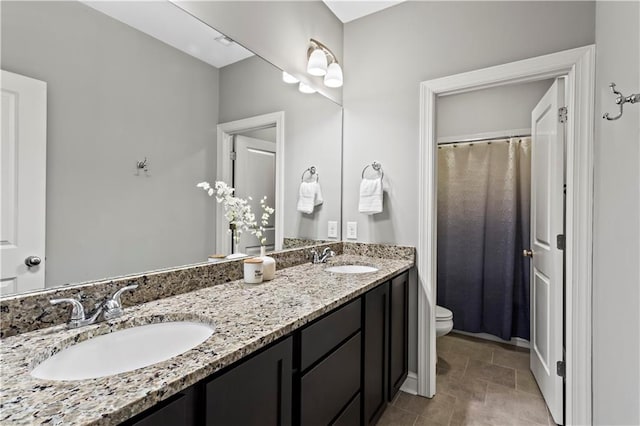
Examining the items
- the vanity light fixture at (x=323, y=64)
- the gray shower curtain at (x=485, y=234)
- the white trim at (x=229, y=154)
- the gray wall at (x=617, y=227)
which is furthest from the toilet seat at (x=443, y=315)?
the vanity light fixture at (x=323, y=64)

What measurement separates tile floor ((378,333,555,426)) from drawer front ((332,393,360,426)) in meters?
0.46

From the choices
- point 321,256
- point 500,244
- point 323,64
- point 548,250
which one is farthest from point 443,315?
point 323,64

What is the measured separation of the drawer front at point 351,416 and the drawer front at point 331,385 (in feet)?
0.12

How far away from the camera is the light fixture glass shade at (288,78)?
1931 mm

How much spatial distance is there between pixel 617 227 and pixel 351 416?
1406 mm

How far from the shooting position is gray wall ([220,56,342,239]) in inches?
61.6

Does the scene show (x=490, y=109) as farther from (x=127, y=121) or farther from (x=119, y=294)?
(x=119, y=294)

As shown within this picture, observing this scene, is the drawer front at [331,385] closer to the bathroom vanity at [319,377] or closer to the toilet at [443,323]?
the bathroom vanity at [319,377]

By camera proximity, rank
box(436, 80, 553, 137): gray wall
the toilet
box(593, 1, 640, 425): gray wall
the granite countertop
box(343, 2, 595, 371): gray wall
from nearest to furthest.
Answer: the granite countertop
box(593, 1, 640, 425): gray wall
box(343, 2, 595, 371): gray wall
the toilet
box(436, 80, 553, 137): gray wall

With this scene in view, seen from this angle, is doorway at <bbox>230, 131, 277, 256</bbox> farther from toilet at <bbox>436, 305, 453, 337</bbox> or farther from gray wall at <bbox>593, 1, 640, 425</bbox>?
gray wall at <bbox>593, 1, 640, 425</bbox>

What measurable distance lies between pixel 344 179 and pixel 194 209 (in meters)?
1.30

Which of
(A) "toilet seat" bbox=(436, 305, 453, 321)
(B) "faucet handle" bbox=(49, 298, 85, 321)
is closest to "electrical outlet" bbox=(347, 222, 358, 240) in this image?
(A) "toilet seat" bbox=(436, 305, 453, 321)

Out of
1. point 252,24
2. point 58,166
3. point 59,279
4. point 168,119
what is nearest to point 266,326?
point 59,279

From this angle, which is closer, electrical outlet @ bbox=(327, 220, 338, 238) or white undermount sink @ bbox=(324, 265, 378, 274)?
white undermount sink @ bbox=(324, 265, 378, 274)
